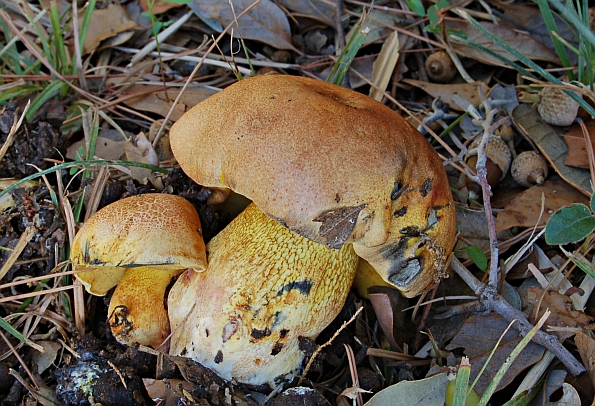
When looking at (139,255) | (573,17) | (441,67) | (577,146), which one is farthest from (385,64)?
(139,255)

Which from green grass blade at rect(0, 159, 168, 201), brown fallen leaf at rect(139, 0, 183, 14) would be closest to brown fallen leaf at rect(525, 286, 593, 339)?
green grass blade at rect(0, 159, 168, 201)

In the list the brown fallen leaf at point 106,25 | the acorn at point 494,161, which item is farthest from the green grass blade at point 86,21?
the acorn at point 494,161

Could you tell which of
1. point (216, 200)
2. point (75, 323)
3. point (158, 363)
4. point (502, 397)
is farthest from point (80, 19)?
point (502, 397)

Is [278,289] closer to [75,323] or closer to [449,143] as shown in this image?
[75,323]

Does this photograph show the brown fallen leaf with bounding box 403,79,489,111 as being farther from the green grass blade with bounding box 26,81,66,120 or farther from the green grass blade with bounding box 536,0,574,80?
the green grass blade with bounding box 26,81,66,120

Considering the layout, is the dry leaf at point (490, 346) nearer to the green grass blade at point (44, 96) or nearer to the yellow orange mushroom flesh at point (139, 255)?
the yellow orange mushroom flesh at point (139, 255)

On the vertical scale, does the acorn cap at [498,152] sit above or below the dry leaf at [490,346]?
above

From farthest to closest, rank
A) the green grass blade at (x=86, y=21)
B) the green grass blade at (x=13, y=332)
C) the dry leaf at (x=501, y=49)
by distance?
1. the dry leaf at (x=501, y=49)
2. the green grass blade at (x=86, y=21)
3. the green grass blade at (x=13, y=332)
